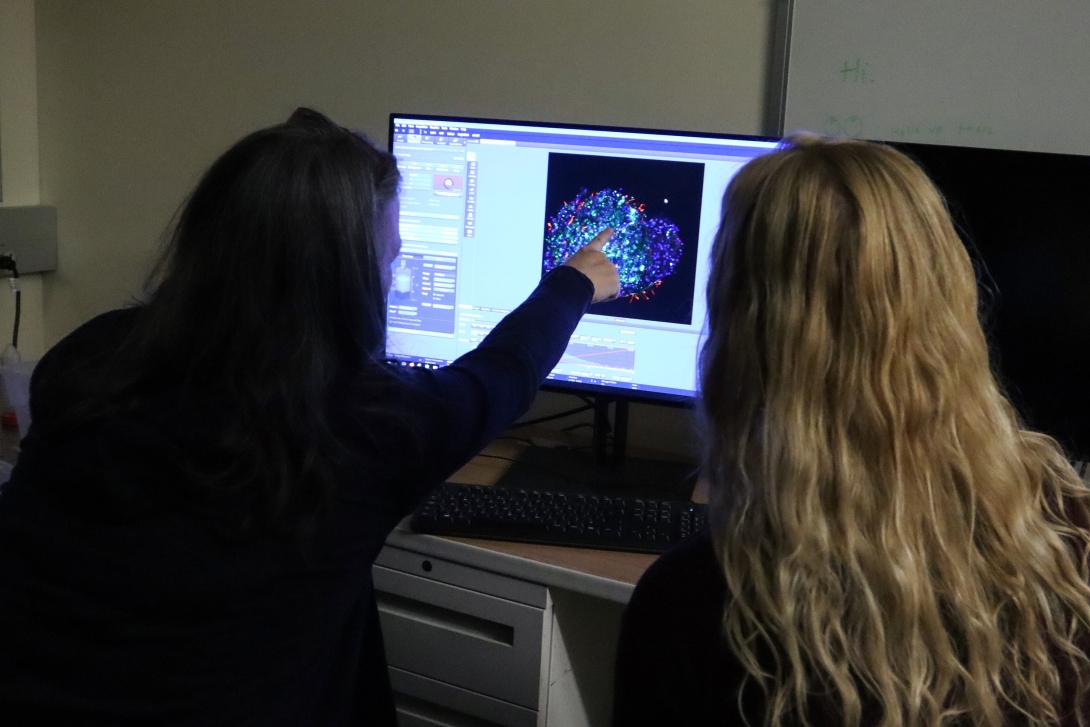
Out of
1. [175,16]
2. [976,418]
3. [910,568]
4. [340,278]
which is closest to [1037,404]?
[976,418]

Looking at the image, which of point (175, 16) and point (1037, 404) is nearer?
point (1037, 404)

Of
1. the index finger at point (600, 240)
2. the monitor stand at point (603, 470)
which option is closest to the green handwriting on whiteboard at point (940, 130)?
the index finger at point (600, 240)

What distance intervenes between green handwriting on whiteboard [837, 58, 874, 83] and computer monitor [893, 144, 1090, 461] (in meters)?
0.29

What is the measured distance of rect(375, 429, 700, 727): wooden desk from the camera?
137cm

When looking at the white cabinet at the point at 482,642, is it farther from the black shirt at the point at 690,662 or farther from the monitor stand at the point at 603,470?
the black shirt at the point at 690,662

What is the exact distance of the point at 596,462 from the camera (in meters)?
1.75

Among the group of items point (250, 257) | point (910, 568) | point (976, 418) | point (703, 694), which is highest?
point (250, 257)

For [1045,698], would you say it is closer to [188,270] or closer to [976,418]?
[976,418]

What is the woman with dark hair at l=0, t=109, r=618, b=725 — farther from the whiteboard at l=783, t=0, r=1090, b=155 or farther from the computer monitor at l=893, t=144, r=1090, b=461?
the whiteboard at l=783, t=0, r=1090, b=155

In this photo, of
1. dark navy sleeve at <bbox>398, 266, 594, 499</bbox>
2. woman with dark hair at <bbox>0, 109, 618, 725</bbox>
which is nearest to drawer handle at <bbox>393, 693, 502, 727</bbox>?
woman with dark hair at <bbox>0, 109, 618, 725</bbox>

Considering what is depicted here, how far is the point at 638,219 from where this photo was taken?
1583 mm

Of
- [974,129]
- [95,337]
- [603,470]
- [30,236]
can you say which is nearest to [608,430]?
[603,470]

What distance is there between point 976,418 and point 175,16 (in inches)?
75.1

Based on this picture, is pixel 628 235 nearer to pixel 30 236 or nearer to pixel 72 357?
pixel 72 357
